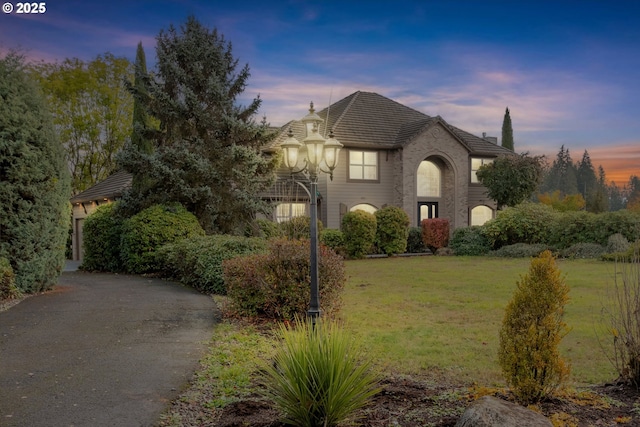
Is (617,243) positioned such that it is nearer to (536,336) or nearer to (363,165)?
(363,165)

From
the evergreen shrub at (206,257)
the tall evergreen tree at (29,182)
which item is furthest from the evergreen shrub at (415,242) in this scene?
the tall evergreen tree at (29,182)

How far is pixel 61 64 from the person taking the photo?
29953 mm

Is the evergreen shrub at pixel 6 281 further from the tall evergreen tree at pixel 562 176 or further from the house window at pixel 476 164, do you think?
the tall evergreen tree at pixel 562 176

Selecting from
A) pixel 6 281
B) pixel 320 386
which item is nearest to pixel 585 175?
pixel 6 281

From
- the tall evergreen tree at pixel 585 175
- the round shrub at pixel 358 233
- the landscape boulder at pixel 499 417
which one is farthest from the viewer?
the tall evergreen tree at pixel 585 175

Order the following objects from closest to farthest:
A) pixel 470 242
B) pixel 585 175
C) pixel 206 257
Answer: pixel 206 257, pixel 470 242, pixel 585 175

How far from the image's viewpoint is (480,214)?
28.8m

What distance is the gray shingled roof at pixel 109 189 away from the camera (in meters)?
21.5

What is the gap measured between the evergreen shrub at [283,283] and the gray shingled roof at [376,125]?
1545 cm

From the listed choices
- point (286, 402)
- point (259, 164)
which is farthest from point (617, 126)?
point (286, 402)

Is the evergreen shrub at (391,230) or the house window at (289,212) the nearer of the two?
the house window at (289,212)

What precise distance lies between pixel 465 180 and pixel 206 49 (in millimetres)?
→ 16543

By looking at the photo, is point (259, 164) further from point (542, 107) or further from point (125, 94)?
point (125, 94)

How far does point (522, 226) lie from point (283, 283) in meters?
17.1
